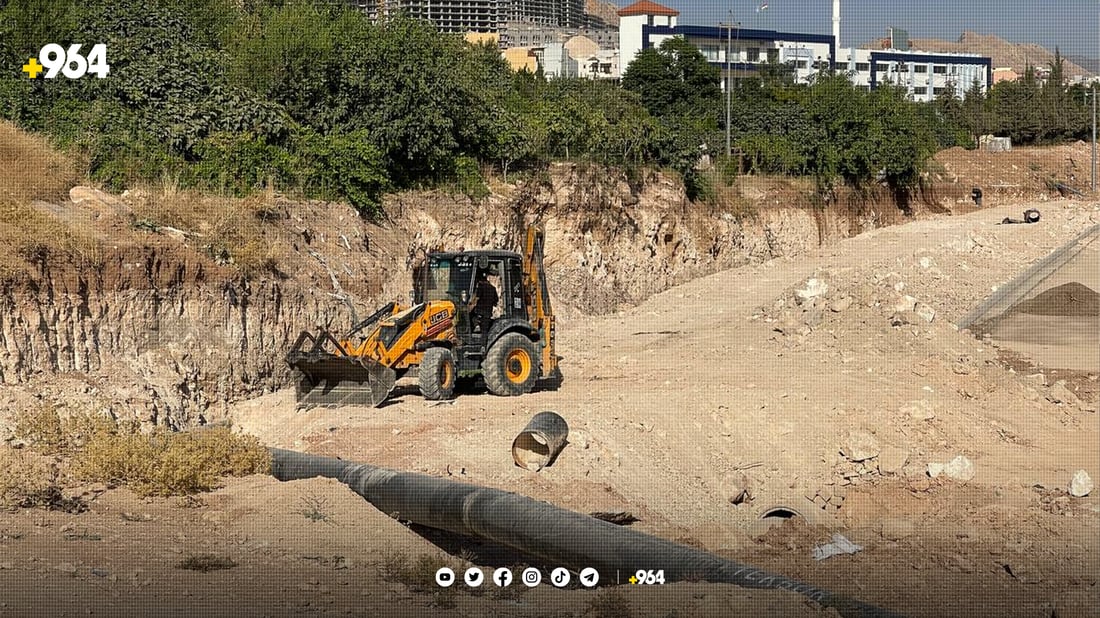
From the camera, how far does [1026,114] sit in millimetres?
70000

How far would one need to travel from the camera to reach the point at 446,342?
16750 millimetres

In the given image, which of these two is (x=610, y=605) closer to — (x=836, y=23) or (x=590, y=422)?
(x=590, y=422)

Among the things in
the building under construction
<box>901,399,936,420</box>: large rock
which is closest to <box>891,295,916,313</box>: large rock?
<box>901,399,936,420</box>: large rock

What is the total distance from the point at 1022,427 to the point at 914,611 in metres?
8.33

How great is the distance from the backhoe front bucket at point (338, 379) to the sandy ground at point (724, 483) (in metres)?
0.26

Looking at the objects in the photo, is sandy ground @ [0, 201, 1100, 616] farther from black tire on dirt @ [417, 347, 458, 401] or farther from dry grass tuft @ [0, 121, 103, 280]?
dry grass tuft @ [0, 121, 103, 280]

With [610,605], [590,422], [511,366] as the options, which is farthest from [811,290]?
[610,605]

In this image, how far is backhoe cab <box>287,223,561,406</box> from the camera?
15.7 m

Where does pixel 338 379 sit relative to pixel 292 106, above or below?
below

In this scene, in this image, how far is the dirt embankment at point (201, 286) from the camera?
575 inches

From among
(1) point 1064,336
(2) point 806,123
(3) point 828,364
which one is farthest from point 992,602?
(2) point 806,123

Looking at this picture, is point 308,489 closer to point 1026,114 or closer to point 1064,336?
point 1064,336

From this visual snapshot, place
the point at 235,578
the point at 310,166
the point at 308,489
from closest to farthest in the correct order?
1. the point at 235,578
2. the point at 308,489
3. the point at 310,166

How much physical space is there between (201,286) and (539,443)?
5648mm
